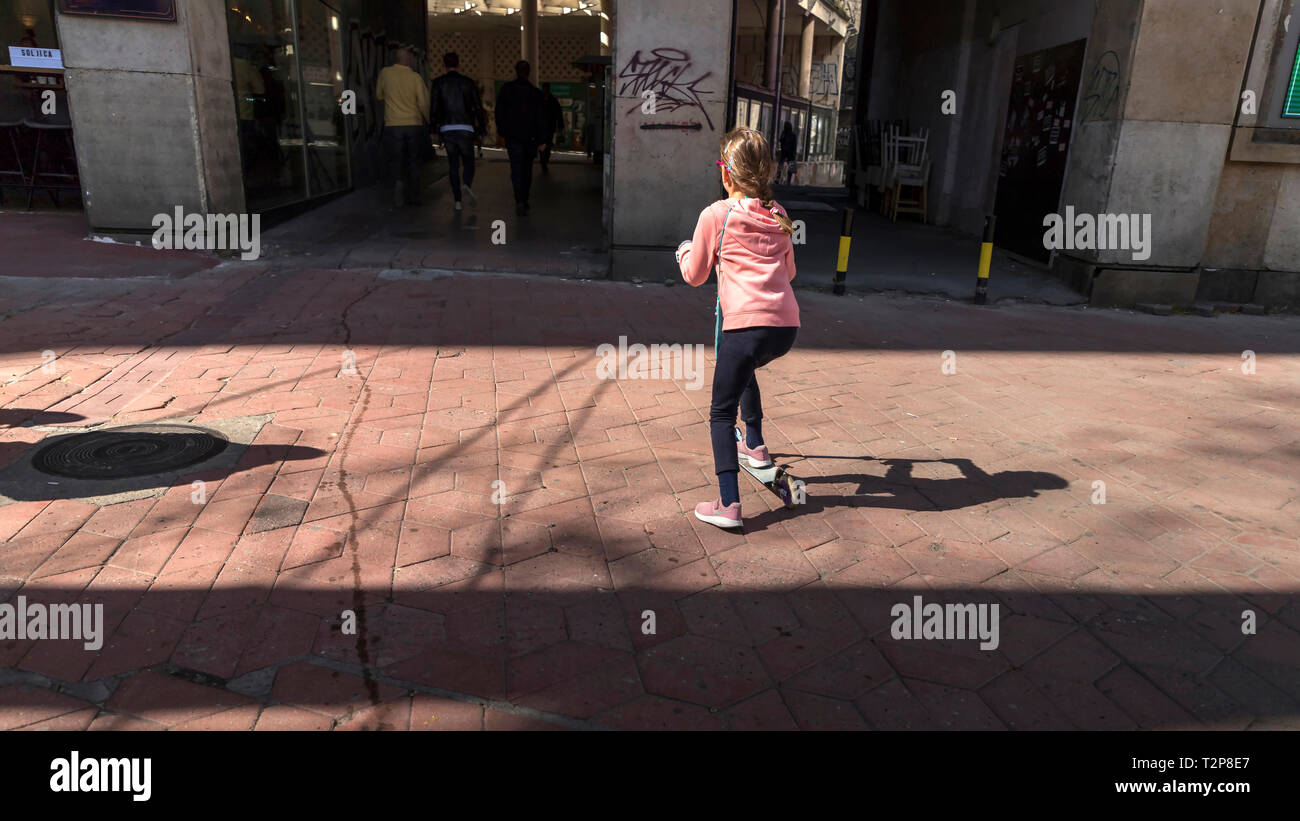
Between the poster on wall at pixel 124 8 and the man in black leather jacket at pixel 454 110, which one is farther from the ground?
the poster on wall at pixel 124 8

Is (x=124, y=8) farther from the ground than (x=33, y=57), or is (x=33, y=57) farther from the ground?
(x=124, y=8)

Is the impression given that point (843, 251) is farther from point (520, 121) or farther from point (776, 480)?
point (776, 480)

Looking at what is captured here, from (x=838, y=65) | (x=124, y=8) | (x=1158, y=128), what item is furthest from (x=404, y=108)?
(x=838, y=65)

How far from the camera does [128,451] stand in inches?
158

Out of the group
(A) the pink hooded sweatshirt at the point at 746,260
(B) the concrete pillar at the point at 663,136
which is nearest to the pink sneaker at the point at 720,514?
(A) the pink hooded sweatshirt at the point at 746,260

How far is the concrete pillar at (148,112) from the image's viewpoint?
7.91 m

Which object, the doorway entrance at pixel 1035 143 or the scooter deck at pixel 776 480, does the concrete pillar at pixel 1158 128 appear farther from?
the scooter deck at pixel 776 480

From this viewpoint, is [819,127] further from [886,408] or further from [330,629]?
[330,629]

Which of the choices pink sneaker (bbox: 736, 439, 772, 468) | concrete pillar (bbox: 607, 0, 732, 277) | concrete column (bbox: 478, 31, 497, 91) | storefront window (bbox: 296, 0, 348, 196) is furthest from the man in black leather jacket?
concrete column (bbox: 478, 31, 497, 91)

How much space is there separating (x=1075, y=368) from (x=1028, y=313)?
2226 millimetres

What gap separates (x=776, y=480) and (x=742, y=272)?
3.21 feet

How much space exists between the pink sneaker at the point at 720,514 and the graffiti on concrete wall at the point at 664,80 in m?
5.83

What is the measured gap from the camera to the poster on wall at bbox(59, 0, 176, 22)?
25.4 ft

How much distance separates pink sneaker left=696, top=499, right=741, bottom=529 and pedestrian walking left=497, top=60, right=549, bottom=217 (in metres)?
8.82
